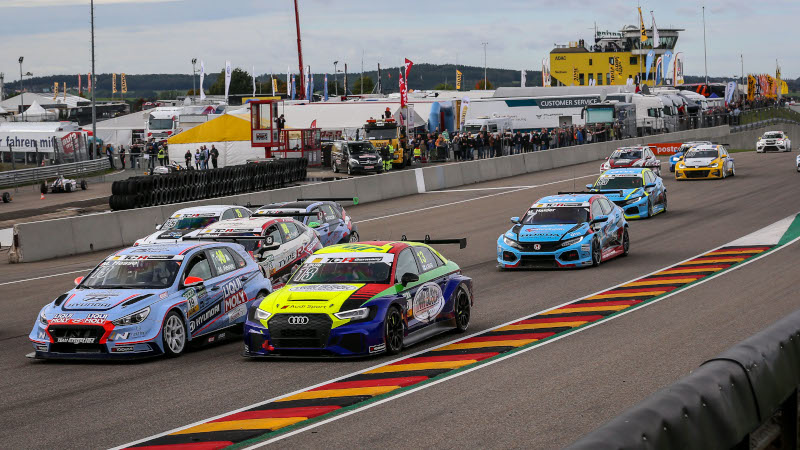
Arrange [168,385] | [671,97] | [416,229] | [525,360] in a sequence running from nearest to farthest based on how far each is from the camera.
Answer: [168,385] → [525,360] → [416,229] → [671,97]

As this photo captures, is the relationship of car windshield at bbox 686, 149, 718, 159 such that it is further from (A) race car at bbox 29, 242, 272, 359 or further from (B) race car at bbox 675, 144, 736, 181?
(A) race car at bbox 29, 242, 272, 359

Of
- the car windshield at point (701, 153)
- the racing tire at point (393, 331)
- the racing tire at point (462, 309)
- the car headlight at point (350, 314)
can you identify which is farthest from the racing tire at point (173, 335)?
the car windshield at point (701, 153)

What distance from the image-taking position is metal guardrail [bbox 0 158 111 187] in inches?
1976

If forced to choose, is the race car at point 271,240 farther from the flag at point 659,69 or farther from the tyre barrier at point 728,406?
the flag at point 659,69

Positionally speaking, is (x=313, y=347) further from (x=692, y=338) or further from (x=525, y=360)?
(x=692, y=338)

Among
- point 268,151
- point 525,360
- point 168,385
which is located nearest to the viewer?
point 168,385

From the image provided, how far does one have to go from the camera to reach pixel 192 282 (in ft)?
46.8

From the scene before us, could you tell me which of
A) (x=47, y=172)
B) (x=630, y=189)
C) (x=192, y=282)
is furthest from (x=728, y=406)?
(x=47, y=172)

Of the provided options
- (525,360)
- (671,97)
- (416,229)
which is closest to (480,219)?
(416,229)

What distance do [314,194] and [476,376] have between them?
26.3 meters

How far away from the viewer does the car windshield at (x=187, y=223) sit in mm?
22391

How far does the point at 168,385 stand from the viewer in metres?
11.8

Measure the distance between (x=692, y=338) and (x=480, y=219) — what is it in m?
19.6

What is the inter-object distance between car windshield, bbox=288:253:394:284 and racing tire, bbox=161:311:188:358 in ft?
5.06
